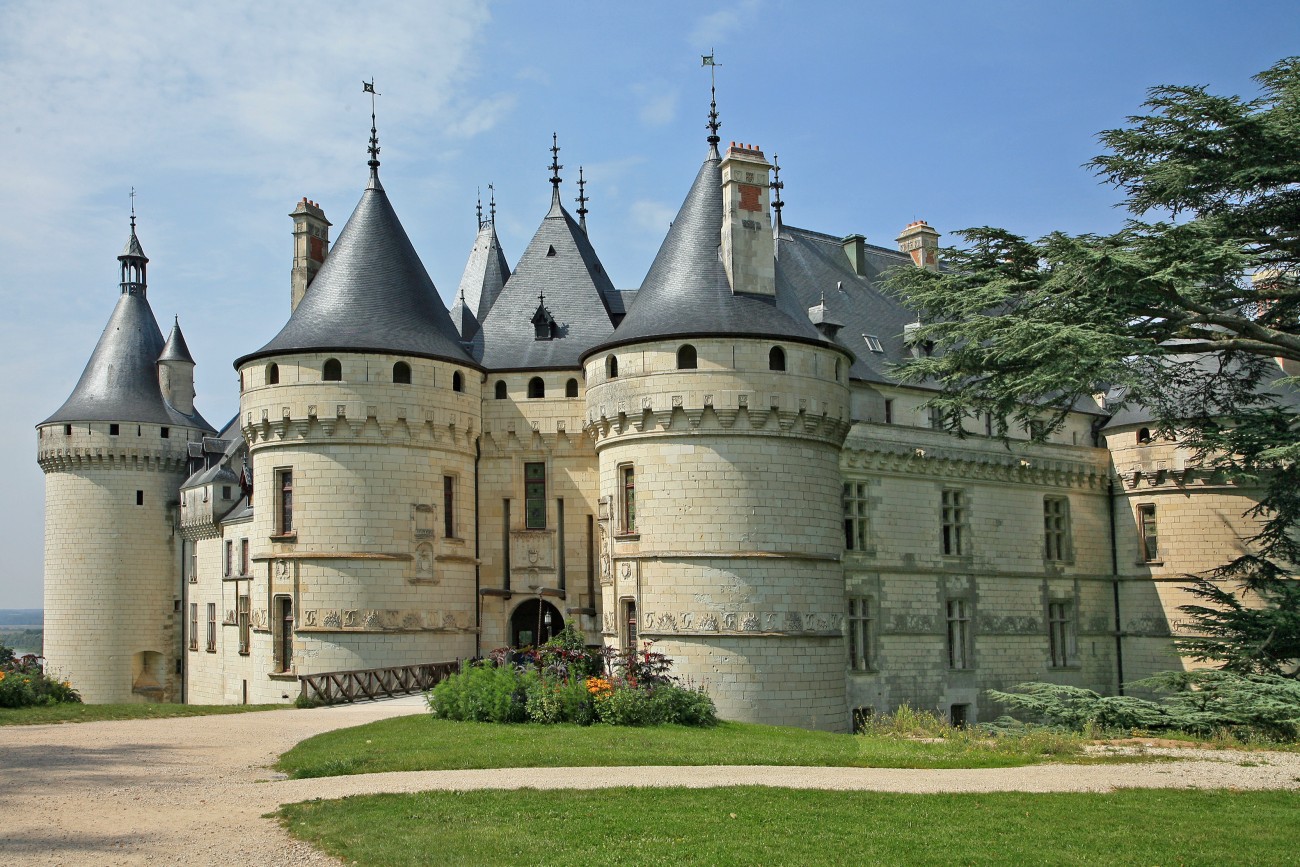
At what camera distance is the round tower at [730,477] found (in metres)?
24.6

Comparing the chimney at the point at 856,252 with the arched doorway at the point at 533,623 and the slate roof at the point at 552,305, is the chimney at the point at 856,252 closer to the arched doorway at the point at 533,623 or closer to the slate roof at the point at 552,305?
the slate roof at the point at 552,305

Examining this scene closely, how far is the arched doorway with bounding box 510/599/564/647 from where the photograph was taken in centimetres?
2984

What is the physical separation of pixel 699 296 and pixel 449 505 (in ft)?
26.1

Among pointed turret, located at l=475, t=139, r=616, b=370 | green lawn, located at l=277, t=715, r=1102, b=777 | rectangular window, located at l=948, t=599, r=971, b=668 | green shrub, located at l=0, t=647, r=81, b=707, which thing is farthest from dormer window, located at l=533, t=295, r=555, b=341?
green shrub, located at l=0, t=647, r=81, b=707

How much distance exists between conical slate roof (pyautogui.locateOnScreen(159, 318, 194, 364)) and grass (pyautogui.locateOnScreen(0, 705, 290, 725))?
22.8 m

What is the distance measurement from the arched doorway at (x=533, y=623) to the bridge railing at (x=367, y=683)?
2657 millimetres

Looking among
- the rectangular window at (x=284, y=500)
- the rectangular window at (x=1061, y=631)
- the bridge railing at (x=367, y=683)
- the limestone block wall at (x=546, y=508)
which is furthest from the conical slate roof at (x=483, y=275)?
the rectangular window at (x=1061, y=631)

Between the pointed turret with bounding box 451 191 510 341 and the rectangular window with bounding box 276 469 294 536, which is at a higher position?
the pointed turret with bounding box 451 191 510 341

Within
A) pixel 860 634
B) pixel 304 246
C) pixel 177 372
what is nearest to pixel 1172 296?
pixel 860 634

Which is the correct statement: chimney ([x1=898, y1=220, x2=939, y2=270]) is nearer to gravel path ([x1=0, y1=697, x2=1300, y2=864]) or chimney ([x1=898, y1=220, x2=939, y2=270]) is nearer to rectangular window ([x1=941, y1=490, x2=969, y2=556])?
rectangular window ([x1=941, y1=490, x2=969, y2=556])

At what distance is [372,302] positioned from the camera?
28.8 meters

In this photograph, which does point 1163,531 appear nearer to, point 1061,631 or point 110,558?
point 1061,631

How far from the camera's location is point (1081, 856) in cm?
1109

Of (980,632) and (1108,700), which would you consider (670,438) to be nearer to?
(1108,700)
